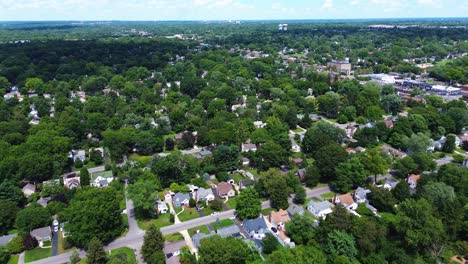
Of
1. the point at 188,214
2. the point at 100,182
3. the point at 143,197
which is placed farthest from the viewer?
the point at 100,182

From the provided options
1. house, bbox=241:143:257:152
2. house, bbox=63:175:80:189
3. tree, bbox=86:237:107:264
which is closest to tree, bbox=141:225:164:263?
tree, bbox=86:237:107:264

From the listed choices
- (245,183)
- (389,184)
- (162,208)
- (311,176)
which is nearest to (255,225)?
(245,183)

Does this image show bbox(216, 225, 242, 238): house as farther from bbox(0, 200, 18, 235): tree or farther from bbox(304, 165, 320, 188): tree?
bbox(0, 200, 18, 235): tree

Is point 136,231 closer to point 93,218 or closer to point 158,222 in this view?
point 158,222

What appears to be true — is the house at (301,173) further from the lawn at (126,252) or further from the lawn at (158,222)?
the lawn at (126,252)

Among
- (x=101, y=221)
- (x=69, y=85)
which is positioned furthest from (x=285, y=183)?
(x=69, y=85)
